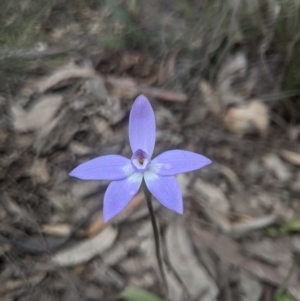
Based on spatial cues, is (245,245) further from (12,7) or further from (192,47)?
(12,7)

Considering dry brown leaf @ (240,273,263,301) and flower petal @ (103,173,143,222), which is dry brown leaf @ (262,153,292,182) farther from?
flower petal @ (103,173,143,222)

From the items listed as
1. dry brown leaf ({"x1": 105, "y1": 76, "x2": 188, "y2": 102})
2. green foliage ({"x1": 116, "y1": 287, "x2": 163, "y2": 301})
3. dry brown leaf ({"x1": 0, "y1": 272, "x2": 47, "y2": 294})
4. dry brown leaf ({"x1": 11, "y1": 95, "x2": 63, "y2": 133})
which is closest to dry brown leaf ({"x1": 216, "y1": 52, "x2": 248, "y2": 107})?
dry brown leaf ({"x1": 105, "y1": 76, "x2": 188, "y2": 102})

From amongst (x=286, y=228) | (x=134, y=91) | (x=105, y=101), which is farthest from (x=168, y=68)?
(x=286, y=228)

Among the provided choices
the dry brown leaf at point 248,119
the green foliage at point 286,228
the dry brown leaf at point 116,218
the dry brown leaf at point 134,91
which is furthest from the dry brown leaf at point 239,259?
the dry brown leaf at point 134,91

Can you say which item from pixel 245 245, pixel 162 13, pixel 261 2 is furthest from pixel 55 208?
pixel 261 2

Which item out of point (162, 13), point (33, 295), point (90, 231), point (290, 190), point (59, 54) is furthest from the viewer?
point (162, 13)

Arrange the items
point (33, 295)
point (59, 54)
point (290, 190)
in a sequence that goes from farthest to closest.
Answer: point (59, 54) < point (290, 190) < point (33, 295)

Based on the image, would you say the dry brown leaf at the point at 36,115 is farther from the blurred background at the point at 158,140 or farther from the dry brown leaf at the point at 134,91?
the dry brown leaf at the point at 134,91
